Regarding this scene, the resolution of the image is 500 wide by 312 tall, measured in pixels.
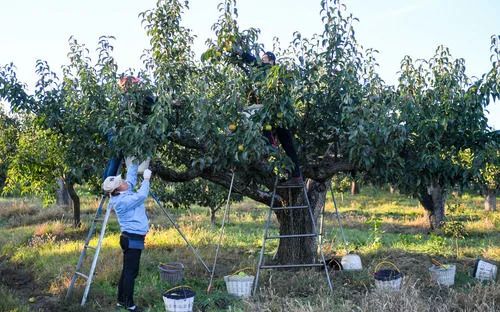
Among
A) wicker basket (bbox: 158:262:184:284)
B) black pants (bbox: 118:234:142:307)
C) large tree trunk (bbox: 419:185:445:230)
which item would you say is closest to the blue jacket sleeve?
black pants (bbox: 118:234:142:307)

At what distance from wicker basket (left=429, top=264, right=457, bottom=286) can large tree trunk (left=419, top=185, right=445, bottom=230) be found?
948 centimetres

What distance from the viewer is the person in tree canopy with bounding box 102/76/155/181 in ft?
25.6

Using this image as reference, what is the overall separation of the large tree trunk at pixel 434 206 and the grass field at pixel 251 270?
55cm

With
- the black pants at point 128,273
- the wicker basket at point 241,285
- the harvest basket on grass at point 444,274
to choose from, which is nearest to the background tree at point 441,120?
the harvest basket on grass at point 444,274

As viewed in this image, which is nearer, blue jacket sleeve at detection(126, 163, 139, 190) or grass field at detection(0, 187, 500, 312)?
grass field at detection(0, 187, 500, 312)

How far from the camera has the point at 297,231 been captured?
9.46m

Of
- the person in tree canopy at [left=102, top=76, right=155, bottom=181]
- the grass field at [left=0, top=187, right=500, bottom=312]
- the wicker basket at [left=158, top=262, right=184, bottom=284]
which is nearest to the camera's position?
the grass field at [left=0, top=187, right=500, bottom=312]

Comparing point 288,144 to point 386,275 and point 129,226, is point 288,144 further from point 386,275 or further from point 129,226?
point 129,226

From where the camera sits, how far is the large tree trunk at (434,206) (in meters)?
17.8

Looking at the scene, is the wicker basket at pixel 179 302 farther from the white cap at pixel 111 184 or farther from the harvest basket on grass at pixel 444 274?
the harvest basket on grass at pixel 444 274

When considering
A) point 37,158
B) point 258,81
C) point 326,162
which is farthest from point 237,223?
point 258,81

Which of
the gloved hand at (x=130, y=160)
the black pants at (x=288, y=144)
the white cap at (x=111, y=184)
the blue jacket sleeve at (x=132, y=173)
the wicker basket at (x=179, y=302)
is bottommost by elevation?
the wicker basket at (x=179, y=302)

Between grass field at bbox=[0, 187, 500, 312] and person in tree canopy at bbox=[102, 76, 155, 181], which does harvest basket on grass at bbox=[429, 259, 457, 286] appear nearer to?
grass field at bbox=[0, 187, 500, 312]

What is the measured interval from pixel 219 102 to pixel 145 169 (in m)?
1.41
